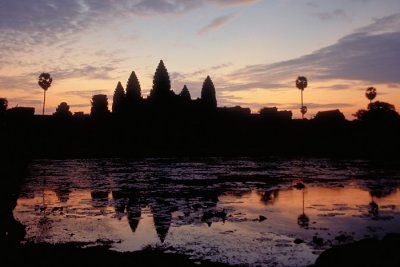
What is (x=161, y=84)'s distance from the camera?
102000 millimetres

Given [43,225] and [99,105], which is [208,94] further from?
[43,225]

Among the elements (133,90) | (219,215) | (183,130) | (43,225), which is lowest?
(43,225)

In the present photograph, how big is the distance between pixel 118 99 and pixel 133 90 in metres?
5.94

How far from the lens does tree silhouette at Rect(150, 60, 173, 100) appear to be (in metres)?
102

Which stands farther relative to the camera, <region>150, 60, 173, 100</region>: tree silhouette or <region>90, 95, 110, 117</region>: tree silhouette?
<region>90, 95, 110, 117</region>: tree silhouette

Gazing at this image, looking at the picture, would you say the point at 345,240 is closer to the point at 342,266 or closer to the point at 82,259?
the point at 342,266

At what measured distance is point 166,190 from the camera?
28.9 m

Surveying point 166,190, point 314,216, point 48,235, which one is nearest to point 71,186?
point 166,190

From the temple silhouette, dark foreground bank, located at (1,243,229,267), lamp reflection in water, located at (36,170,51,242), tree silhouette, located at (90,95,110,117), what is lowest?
lamp reflection in water, located at (36,170,51,242)

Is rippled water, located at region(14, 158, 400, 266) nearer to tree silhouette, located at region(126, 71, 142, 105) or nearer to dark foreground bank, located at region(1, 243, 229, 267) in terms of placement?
dark foreground bank, located at region(1, 243, 229, 267)

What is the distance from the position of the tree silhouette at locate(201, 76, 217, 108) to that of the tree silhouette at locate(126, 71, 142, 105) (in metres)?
16.5

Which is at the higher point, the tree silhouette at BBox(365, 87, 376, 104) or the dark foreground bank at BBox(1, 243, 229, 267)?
the tree silhouette at BBox(365, 87, 376, 104)

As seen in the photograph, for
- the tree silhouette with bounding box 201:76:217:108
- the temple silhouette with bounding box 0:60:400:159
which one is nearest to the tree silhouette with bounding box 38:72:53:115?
the temple silhouette with bounding box 0:60:400:159

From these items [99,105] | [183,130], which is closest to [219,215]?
[183,130]
